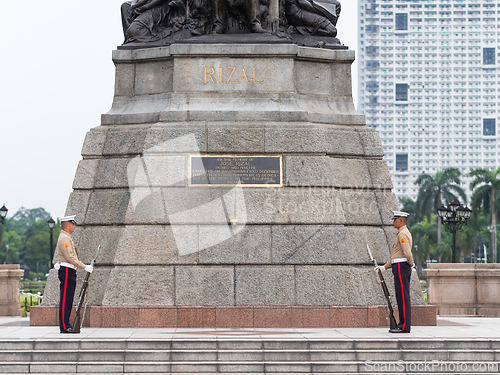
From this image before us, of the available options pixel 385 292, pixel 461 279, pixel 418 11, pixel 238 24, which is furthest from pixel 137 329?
pixel 418 11

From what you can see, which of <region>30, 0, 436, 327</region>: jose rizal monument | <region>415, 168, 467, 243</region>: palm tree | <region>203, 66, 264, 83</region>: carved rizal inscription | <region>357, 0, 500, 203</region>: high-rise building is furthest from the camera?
<region>357, 0, 500, 203</region>: high-rise building

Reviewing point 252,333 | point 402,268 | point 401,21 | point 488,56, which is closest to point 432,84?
point 488,56

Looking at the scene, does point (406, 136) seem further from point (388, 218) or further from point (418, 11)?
point (388, 218)

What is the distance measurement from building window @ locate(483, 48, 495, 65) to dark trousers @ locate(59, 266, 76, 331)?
18845 centimetres

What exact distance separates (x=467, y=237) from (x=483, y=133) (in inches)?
4533

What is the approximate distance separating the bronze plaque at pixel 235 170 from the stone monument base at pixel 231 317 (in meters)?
2.09

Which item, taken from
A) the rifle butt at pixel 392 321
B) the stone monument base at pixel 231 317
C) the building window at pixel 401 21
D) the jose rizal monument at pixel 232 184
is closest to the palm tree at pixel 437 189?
the jose rizal monument at pixel 232 184

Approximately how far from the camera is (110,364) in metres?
8.95

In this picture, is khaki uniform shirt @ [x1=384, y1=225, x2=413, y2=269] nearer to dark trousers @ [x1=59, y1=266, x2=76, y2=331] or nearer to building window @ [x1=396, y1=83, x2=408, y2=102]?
dark trousers @ [x1=59, y1=266, x2=76, y2=331]

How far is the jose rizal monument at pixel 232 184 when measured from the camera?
36.5ft

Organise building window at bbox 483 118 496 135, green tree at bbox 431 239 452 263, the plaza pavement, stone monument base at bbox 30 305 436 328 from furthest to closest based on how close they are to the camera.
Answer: building window at bbox 483 118 496 135, green tree at bbox 431 239 452 263, stone monument base at bbox 30 305 436 328, the plaza pavement

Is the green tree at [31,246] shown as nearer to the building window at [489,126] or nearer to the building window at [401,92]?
the building window at [401,92]

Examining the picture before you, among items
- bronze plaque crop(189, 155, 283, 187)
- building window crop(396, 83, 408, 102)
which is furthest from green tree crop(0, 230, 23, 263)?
bronze plaque crop(189, 155, 283, 187)

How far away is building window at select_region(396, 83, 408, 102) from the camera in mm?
183250
